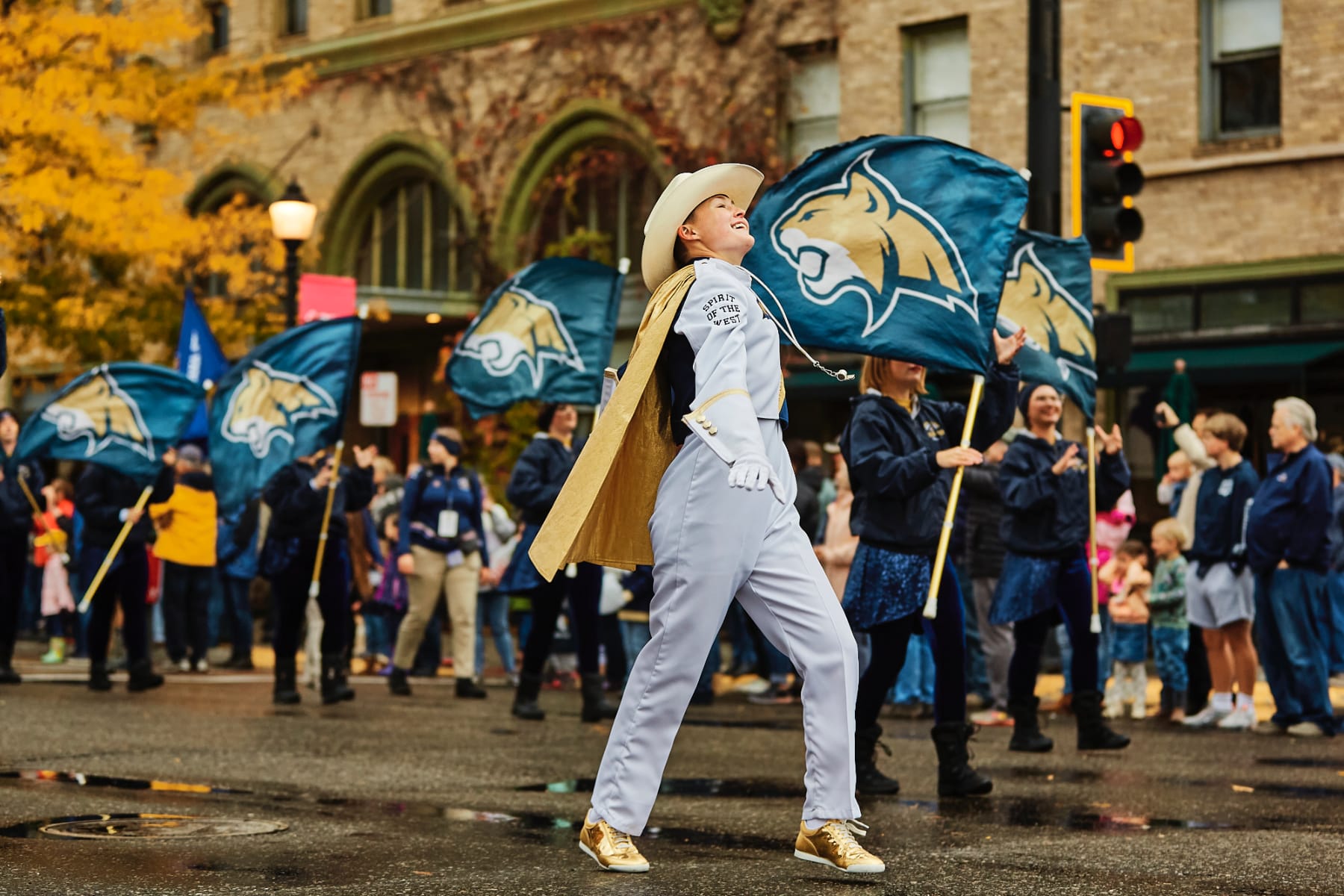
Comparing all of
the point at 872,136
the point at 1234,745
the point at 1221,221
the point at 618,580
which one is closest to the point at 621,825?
the point at 872,136

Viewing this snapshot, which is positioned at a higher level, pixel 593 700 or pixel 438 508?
pixel 438 508

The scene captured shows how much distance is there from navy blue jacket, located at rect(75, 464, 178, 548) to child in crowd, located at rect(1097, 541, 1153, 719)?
23.1 ft

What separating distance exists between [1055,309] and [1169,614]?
3.32 m

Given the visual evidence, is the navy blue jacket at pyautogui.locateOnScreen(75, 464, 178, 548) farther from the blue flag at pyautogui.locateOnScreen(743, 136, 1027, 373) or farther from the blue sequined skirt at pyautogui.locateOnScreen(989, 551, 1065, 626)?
the blue flag at pyautogui.locateOnScreen(743, 136, 1027, 373)

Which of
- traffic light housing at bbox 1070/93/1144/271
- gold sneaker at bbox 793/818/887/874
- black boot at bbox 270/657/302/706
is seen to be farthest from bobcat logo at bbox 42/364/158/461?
gold sneaker at bbox 793/818/887/874

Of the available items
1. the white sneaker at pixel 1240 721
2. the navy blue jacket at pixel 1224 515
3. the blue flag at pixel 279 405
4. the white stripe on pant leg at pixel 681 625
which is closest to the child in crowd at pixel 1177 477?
the navy blue jacket at pixel 1224 515

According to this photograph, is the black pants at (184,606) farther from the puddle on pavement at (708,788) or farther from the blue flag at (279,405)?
the puddle on pavement at (708,788)

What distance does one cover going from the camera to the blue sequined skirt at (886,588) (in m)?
8.90

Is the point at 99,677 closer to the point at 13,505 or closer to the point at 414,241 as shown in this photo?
the point at 13,505

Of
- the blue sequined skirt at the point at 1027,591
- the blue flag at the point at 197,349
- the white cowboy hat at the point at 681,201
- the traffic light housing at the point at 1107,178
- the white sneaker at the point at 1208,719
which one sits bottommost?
the white sneaker at the point at 1208,719

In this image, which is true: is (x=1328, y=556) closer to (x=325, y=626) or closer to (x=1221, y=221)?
(x=325, y=626)

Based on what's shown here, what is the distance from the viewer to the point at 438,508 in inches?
619

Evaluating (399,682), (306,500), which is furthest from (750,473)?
(399,682)

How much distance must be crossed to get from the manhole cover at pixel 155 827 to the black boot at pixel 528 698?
5.32m
